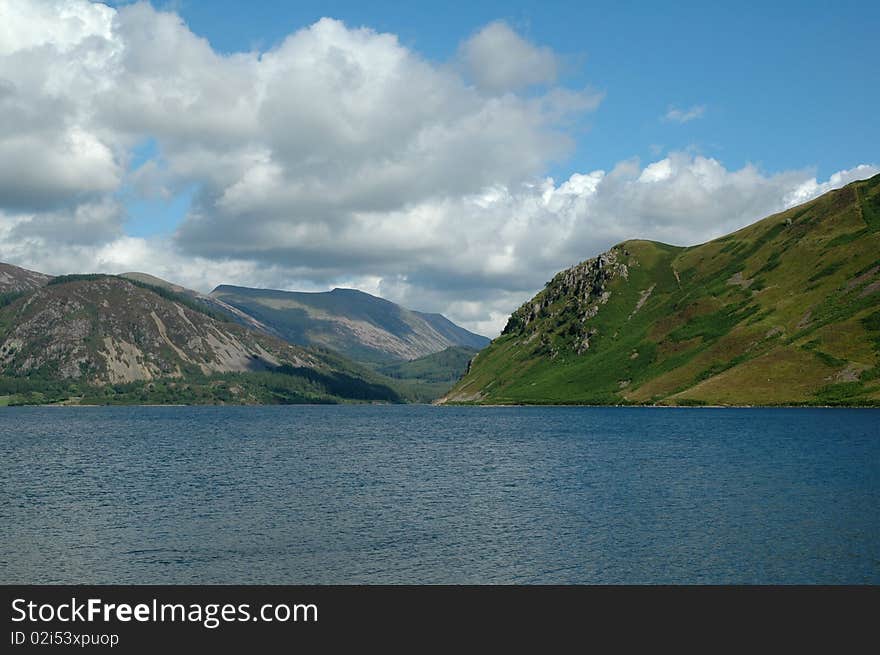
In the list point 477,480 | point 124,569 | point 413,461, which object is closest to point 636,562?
point 124,569

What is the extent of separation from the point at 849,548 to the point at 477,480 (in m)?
53.6

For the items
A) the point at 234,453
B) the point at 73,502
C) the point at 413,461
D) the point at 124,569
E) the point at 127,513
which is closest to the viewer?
the point at 124,569

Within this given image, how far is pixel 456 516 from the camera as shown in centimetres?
7788

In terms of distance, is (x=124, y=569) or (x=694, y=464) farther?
(x=694, y=464)

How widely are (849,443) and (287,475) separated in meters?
103

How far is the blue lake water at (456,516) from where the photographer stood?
2243 inches

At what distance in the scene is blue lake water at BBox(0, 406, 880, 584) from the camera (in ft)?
187
